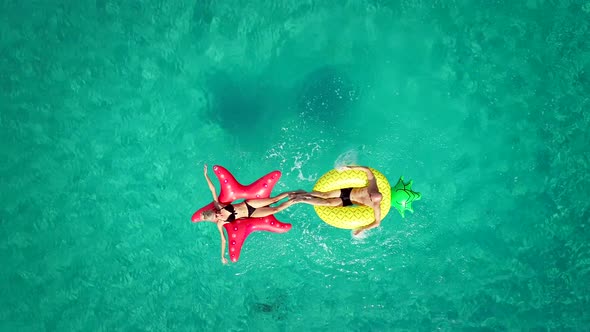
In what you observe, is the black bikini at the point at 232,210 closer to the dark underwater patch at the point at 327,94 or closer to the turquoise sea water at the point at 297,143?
the turquoise sea water at the point at 297,143

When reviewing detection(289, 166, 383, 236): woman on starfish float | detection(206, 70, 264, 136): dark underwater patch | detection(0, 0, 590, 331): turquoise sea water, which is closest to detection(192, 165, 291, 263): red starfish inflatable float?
detection(289, 166, 383, 236): woman on starfish float

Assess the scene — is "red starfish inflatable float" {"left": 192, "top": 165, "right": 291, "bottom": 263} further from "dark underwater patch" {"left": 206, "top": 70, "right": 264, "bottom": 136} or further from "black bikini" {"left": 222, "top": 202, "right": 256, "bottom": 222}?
"dark underwater patch" {"left": 206, "top": 70, "right": 264, "bottom": 136}

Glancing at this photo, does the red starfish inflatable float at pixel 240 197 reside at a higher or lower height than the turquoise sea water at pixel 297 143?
lower

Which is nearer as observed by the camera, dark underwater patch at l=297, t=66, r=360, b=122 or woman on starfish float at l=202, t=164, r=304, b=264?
woman on starfish float at l=202, t=164, r=304, b=264

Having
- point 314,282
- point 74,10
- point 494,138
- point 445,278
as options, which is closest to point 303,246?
point 314,282

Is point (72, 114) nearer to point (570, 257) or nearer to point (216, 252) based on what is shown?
point (216, 252)

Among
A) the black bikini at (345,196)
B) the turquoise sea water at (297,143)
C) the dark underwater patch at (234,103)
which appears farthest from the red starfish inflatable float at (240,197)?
the dark underwater patch at (234,103)

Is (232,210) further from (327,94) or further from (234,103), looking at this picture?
(327,94)
